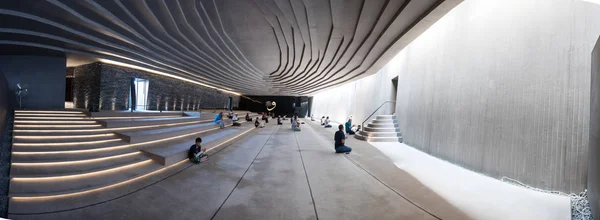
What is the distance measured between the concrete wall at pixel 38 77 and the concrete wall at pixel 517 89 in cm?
1514

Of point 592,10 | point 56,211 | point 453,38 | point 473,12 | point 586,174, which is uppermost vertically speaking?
point 473,12

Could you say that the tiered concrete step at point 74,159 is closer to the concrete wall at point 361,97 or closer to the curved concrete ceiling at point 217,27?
the curved concrete ceiling at point 217,27

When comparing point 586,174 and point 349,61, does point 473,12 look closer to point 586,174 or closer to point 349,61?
point 586,174

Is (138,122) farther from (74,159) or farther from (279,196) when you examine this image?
(279,196)

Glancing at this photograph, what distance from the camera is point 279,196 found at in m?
3.60

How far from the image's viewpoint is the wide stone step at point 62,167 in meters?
3.70

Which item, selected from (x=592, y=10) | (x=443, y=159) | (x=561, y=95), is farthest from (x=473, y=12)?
(x=443, y=159)

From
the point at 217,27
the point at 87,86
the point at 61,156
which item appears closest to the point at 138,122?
the point at 61,156

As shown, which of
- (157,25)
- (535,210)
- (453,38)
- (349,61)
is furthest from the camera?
(349,61)

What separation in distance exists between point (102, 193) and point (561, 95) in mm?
7846

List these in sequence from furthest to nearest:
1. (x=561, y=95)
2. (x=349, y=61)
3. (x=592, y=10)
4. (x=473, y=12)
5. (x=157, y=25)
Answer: (x=349, y=61) → (x=157, y=25) → (x=473, y=12) → (x=561, y=95) → (x=592, y=10)

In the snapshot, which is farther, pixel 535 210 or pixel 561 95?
pixel 561 95

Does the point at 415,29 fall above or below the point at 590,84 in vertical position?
above

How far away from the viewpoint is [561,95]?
3768 millimetres
